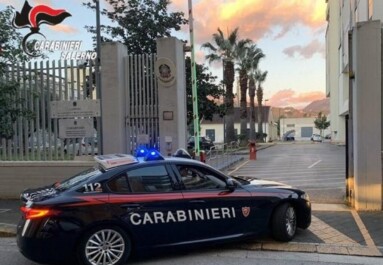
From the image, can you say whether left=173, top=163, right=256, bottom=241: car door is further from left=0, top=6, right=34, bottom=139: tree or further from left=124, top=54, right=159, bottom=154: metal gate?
left=0, top=6, right=34, bottom=139: tree

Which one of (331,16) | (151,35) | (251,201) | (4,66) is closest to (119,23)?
(151,35)

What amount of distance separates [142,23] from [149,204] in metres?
16.0

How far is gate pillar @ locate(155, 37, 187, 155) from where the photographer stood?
36.3ft

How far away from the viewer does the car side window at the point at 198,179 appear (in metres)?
6.57

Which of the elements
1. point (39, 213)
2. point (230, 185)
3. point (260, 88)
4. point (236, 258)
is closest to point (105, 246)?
point (39, 213)

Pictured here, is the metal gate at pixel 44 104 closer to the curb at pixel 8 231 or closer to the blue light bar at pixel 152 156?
the curb at pixel 8 231

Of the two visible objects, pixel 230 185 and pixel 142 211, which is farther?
pixel 230 185

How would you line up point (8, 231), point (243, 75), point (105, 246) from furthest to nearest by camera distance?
point (243, 75)
point (8, 231)
point (105, 246)

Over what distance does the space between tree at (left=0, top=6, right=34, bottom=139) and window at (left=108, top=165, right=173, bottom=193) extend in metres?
5.58

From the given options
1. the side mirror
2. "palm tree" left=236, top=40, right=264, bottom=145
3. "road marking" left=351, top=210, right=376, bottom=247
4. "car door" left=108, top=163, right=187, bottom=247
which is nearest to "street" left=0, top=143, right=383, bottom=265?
"road marking" left=351, top=210, right=376, bottom=247

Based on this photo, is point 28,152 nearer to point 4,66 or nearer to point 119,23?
point 4,66

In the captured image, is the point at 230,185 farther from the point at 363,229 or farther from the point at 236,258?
the point at 363,229

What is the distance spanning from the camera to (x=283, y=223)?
6.99m

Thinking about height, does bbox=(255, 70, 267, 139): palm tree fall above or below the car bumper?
above
